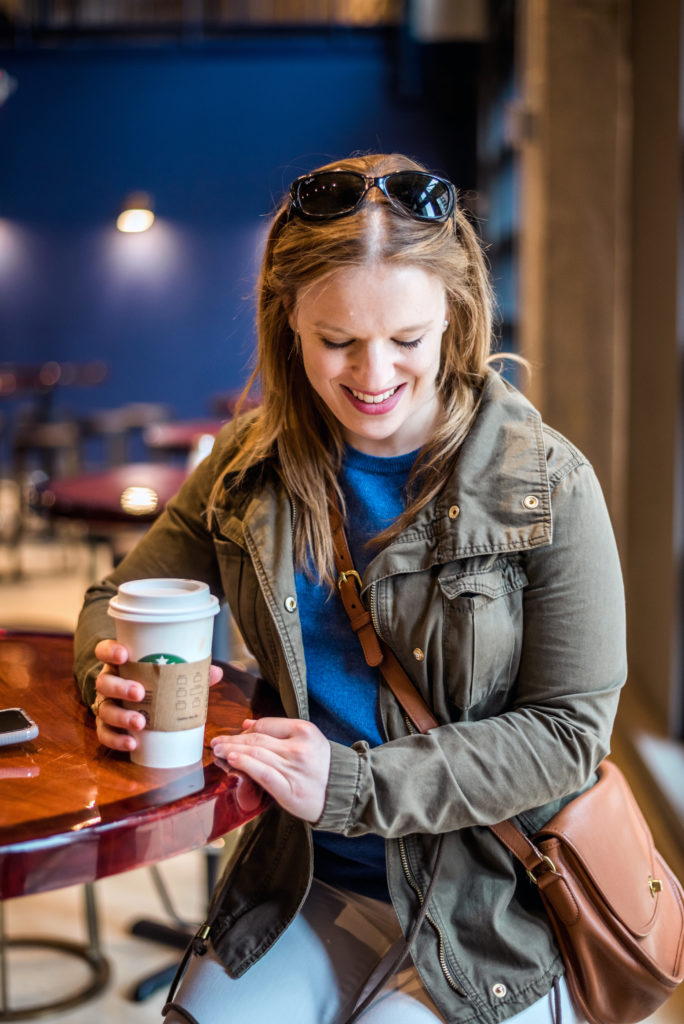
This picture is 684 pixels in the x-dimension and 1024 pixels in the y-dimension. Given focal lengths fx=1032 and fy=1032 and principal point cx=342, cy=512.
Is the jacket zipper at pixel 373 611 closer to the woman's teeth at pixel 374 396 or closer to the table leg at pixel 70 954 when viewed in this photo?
the woman's teeth at pixel 374 396

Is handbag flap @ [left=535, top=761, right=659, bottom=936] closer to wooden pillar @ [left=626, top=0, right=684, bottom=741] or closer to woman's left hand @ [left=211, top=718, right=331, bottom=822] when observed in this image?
woman's left hand @ [left=211, top=718, right=331, bottom=822]

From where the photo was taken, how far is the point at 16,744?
43.1 inches

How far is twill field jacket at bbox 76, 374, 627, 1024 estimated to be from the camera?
106 centimetres

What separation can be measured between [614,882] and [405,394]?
585mm

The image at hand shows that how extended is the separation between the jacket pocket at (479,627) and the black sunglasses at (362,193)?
419 millimetres

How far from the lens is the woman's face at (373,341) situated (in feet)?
3.78

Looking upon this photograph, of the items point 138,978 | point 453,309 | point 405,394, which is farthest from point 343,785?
point 138,978

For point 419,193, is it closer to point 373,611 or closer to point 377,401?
point 377,401

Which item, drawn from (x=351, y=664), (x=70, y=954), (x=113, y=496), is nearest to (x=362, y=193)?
(x=351, y=664)

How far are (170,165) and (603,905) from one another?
9.91 m

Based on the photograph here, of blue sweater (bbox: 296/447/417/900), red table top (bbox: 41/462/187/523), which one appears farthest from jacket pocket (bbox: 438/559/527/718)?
red table top (bbox: 41/462/187/523)

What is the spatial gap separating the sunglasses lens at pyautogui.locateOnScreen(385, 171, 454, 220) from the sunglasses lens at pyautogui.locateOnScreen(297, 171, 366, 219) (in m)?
0.04

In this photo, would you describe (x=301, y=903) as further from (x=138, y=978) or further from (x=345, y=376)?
(x=138, y=978)

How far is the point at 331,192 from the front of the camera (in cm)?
119
